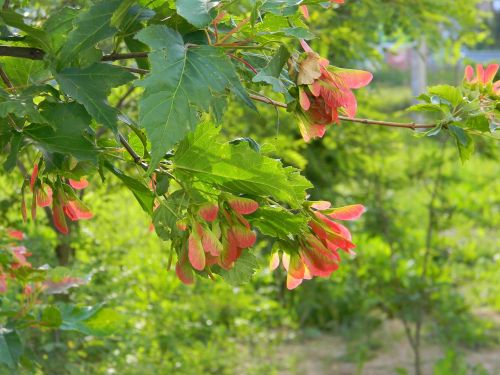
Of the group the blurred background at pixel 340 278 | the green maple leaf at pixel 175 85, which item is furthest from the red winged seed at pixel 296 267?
the blurred background at pixel 340 278

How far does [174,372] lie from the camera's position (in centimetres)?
356

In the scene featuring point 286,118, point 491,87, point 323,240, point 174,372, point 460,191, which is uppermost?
point 491,87

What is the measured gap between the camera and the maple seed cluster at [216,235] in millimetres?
934

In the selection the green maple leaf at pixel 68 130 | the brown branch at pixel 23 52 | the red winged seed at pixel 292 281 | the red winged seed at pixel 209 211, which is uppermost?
the brown branch at pixel 23 52

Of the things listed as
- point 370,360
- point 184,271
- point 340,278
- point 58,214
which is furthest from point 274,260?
point 340,278

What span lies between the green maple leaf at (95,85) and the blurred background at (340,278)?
1736mm

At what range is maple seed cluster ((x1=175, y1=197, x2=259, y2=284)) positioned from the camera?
934 mm

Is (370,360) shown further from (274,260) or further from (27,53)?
(27,53)

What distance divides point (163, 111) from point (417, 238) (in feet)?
17.4

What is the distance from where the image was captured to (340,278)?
548 centimetres

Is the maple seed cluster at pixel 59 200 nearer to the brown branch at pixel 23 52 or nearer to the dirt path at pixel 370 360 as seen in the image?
the brown branch at pixel 23 52

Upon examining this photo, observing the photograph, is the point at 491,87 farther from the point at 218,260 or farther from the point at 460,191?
the point at 460,191

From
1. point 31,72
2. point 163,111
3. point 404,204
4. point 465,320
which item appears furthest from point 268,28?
point 404,204

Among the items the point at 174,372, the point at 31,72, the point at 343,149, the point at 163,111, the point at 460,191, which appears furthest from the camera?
the point at 460,191
